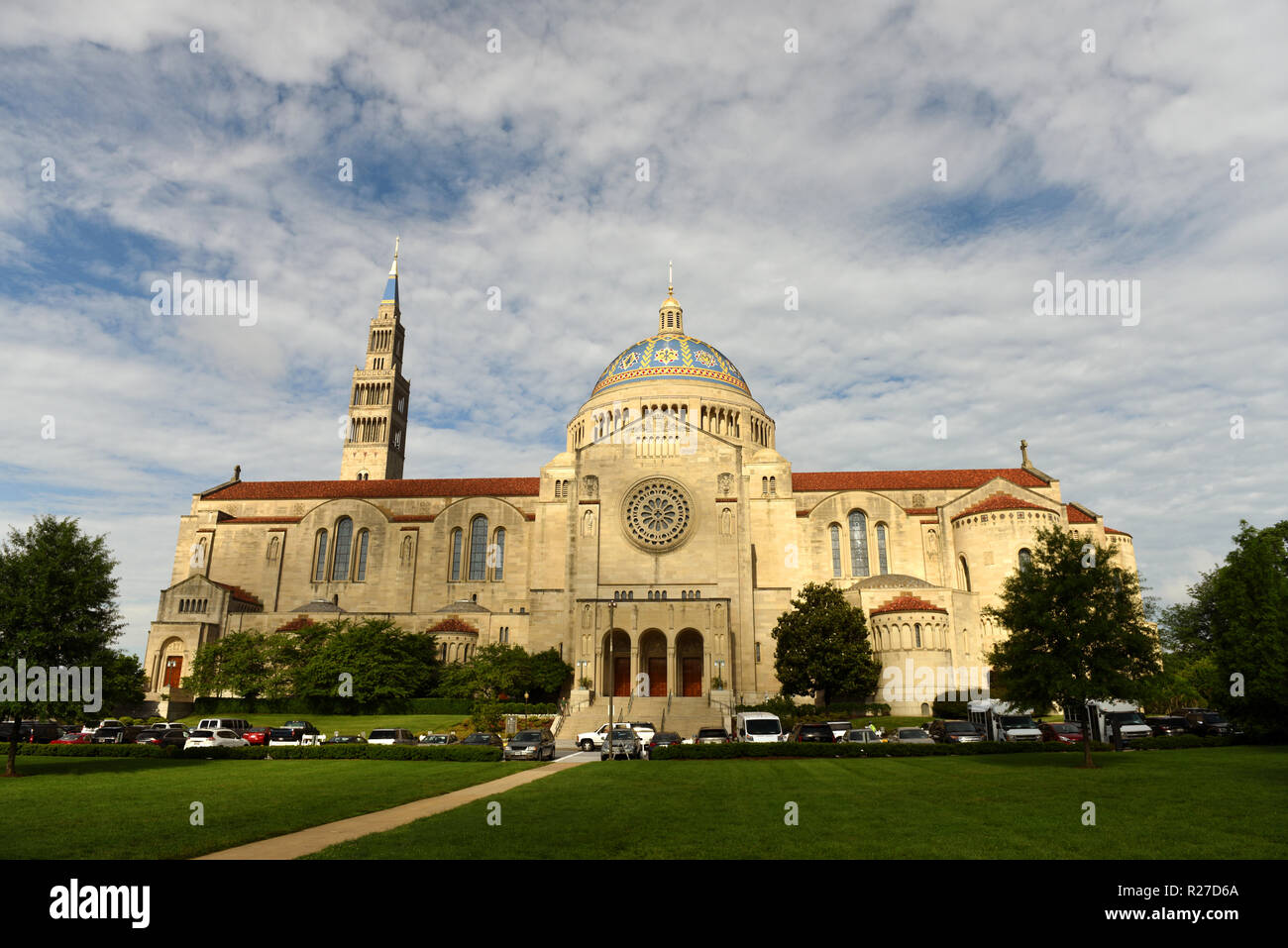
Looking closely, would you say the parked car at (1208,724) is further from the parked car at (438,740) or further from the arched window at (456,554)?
the arched window at (456,554)

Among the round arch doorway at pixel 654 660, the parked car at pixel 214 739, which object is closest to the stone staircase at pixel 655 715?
the round arch doorway at pixel 654 660

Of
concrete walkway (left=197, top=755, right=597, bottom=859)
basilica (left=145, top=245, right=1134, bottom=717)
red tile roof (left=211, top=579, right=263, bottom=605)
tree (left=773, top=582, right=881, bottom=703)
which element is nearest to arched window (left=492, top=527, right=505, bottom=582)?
basilica (left=145, top=245, right=1134, bottom=717)

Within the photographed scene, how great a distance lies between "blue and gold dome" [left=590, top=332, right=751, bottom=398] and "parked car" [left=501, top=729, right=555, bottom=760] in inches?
1852

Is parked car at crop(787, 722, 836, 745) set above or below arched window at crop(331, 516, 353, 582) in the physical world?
below

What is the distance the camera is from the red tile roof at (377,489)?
7469 centimetres

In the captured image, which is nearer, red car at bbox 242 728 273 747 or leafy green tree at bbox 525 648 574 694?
red car at bbox 242 728 273 747

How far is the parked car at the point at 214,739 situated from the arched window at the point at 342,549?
3459 centimetres

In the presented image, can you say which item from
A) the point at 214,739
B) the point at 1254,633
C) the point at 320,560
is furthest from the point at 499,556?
the point at 1254,633

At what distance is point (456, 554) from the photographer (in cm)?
7025

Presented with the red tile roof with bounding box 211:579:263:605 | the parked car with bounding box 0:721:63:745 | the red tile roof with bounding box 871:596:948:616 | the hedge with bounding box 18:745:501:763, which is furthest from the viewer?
the red tile roof with bounding box 211:579:263:605

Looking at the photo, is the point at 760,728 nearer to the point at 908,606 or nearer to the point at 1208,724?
the point at 1208,724

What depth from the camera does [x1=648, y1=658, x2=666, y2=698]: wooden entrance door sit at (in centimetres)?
5944

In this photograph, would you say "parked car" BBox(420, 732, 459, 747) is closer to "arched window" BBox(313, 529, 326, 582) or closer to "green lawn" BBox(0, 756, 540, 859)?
"green lawn" BBox(0, 756, 540, 859)
